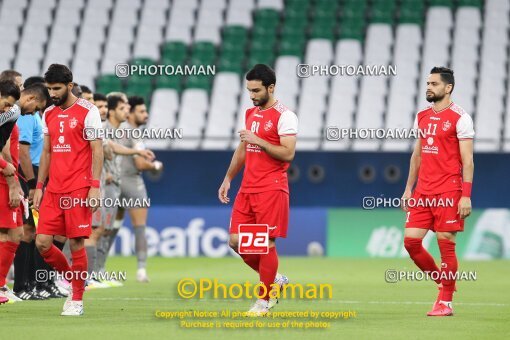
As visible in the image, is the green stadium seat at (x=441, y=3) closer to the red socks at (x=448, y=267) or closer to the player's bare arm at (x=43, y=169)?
the red socks at (x=448, y=267)

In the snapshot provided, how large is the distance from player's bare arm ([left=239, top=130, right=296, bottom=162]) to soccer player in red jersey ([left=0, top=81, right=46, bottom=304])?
2223mm

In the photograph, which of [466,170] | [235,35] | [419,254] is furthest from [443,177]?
[235,35]

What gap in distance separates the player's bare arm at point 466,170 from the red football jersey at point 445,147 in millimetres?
69

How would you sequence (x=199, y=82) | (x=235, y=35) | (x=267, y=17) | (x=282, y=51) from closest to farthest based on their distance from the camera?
(x=199, y=82)
(x=282, y=51)
(x=235, y=35)
(x=267, y=17)

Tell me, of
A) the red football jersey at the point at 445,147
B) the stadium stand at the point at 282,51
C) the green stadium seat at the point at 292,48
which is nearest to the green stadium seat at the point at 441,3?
the stadium stand at the point at 282,51

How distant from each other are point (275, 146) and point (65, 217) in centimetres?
195

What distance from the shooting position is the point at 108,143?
46.9 ft

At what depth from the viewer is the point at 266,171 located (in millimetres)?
10211

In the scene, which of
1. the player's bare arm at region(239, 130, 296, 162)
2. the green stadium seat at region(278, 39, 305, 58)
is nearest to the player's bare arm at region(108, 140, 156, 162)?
the player's bare arm at region(239, 130, 296, 162)

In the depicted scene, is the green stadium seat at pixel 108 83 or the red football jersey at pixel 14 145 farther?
the green stadium seat at pixel 108 83

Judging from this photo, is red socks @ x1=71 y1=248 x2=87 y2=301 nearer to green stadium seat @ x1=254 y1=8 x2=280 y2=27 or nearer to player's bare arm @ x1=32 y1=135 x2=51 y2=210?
player's bare arm @ x1=32 y1=135 x2=51 y2=210

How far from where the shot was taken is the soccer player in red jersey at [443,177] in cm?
1052

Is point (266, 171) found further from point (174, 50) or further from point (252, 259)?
point (174, 50)

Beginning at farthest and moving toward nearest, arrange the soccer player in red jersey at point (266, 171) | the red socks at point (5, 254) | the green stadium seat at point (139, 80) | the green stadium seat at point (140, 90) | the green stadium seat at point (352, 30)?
the green stadium seat at point (352, 30), the green stadium seat at point (139, 80), the green stadium seat at point (140, 90), the red socks at point (5, 254), the soccer player in red jersey at point (266, 171)
